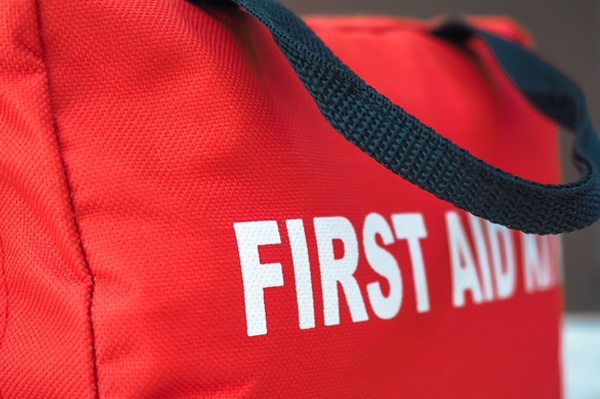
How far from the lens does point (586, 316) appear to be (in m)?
0.71

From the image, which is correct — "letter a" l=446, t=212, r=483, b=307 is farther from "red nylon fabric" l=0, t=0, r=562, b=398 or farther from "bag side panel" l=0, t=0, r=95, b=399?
"bag side panel" l=0, t=0, r=95, b=399

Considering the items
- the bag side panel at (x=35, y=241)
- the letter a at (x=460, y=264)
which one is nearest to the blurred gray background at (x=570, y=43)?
the letter a at (x=460, y=264)

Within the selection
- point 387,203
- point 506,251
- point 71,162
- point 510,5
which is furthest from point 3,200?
point 510,5

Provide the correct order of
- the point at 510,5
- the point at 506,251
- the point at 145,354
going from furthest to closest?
the point at 510,5 < the point at 506,251 < the point at 145,354

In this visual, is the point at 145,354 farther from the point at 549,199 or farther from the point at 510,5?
the point at 510,5

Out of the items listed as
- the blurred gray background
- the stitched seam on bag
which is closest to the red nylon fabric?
the stitched seam on bag

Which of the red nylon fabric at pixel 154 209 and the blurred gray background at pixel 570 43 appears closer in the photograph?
the red nylon fabric at pixel 154 209

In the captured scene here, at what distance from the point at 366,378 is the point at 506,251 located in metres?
0.14

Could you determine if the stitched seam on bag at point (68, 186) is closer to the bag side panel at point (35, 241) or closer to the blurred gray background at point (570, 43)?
the bag side panel at point (35, 241)

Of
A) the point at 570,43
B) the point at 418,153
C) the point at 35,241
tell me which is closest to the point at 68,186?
the point at 35,241

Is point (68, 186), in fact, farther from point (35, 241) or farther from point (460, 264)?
point (460, 264)

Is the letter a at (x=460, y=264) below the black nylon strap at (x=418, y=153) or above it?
below

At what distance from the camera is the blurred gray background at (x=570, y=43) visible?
69cm

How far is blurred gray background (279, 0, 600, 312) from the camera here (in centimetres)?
69
